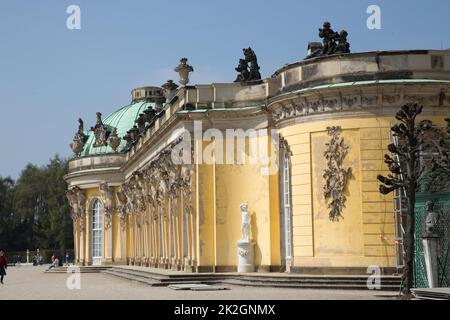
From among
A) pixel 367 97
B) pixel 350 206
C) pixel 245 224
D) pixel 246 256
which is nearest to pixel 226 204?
pixel 245 224

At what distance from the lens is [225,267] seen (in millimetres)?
30078

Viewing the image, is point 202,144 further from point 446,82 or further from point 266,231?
point 446,82

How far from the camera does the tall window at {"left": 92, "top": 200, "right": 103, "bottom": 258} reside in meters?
55.3

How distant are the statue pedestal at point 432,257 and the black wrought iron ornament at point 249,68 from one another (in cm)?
1323

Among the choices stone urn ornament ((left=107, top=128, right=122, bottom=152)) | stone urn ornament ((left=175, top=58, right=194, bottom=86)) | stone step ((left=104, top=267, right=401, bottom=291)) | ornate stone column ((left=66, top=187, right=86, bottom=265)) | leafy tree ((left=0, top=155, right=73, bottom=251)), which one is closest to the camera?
stone step ((left=104, top=267, right=401, bottom=291))

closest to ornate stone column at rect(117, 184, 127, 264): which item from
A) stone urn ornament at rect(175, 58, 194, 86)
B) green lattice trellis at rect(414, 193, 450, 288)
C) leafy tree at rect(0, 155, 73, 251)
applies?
stone urn ornament at rect(175, 58, 194, 86)

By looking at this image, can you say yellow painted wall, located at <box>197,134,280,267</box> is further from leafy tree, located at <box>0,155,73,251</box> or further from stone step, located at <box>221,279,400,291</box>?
leafy tree, located at <box>0,155,73,251</box>

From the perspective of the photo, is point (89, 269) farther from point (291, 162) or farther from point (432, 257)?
point (432, 257)

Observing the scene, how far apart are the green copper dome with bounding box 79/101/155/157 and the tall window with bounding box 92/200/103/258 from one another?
11.8 ft

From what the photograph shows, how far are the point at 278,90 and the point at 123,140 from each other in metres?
29.0

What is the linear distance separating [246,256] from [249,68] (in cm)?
752

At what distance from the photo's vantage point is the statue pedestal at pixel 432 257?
19.7 metres

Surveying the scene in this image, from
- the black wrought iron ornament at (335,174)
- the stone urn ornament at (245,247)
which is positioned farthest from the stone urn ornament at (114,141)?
the black wrought iron ornament at (335,174)

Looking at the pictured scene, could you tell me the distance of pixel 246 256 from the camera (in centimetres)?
2950
